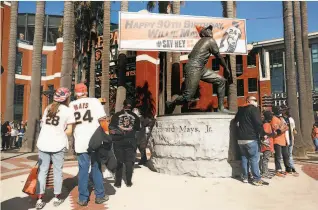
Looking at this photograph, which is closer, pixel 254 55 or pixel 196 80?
pixel 196 80

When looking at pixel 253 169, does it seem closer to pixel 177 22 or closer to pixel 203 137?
pixel 203 137

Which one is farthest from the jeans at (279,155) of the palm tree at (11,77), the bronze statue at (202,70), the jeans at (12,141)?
the jeans at (12,141)

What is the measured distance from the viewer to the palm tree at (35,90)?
45.6 ft

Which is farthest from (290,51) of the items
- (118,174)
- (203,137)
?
(118,174)

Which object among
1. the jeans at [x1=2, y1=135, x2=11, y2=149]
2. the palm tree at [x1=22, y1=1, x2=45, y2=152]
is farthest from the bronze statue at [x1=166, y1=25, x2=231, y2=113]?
the jeans at [x1=2, y1=135, x2=11, y2=149]

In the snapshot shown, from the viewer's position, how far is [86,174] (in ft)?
14.3

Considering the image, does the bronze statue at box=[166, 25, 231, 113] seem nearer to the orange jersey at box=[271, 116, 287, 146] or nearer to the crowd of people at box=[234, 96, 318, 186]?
the crowd of people at box=[234, 96, 318, 186]

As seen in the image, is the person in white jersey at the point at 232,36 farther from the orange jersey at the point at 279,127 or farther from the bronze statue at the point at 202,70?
the orange jersey at the point at 279,127

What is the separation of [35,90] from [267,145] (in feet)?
39.2

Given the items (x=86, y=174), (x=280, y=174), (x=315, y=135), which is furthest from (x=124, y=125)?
(x=315, y=135)

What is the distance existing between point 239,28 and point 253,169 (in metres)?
9.51

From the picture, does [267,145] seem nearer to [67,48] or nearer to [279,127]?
[279,127]

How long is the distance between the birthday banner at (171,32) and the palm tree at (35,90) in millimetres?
5100

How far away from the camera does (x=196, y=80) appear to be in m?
7.00
